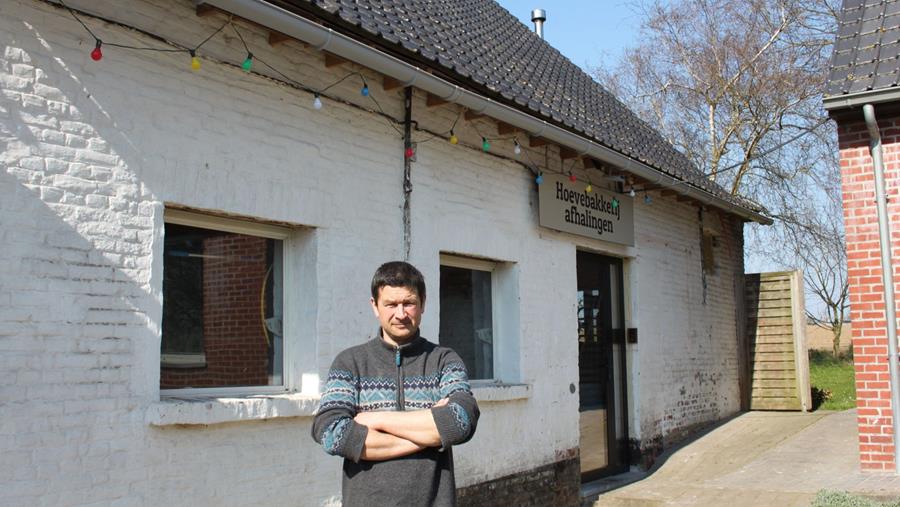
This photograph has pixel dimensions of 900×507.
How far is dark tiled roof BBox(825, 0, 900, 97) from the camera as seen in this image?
768cm

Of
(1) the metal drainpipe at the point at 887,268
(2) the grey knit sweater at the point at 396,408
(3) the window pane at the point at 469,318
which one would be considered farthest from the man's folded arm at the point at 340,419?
(1) the metal drainpipe at the point at 887,268

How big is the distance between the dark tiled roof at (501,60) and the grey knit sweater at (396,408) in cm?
302

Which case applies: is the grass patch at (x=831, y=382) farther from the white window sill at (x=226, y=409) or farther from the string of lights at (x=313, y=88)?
the white window sill at (x=226, y=409)

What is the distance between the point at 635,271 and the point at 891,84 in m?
3.67

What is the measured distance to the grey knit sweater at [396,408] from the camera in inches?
118

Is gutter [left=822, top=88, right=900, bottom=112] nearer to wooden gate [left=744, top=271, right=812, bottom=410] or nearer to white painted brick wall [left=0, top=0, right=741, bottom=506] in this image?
white painted brick wall [left=0, top=0, right=741, bottom=506]

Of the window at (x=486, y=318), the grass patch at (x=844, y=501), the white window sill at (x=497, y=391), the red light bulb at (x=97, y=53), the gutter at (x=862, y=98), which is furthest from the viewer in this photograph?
the window at (x=486, y=318)

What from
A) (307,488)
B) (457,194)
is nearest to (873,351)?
(457,194)

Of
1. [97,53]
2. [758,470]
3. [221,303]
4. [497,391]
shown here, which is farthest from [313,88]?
[758,470]

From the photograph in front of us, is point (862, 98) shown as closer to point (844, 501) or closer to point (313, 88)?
point (844, 501)

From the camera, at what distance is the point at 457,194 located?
7.46 m

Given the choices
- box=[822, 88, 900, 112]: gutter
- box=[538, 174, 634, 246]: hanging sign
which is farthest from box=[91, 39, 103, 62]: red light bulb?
box=[822, 88, 900, 112]: gutter

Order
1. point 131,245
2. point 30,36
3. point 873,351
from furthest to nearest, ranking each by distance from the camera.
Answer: point 873,351 → point 131,245 → point 30,36

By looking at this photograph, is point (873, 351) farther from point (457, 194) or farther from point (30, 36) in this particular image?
point (30, 36)
